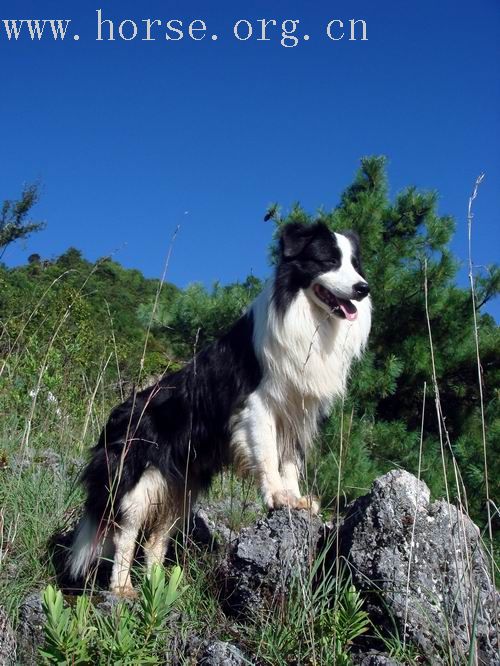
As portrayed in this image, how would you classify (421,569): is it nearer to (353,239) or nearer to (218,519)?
(218,519)

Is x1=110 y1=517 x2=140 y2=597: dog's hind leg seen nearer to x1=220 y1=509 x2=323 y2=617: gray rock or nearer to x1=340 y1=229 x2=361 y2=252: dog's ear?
x1=220 y1=509 x2=323 y2=617: gray rock

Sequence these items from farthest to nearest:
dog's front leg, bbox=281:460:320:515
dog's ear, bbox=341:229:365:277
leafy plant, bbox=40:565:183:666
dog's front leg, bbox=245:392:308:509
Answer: dog's ear, bbox=341:229:365:277 < dog's front leg, bbox=245:392:308:509 < dog's front leg, bbox=281:460:320:515 < leafy plant, bbox=40:565:183:666

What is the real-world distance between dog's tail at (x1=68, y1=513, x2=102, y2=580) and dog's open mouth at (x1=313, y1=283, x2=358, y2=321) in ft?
5.77

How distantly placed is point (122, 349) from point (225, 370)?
3.01m

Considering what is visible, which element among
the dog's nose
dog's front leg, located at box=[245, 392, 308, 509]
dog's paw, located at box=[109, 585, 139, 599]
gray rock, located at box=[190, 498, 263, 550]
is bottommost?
dog's paw, located at box=[109, 585, 139, 599]

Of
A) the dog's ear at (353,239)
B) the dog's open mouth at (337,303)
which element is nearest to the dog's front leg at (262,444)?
the dog's open mouth at (337,303)

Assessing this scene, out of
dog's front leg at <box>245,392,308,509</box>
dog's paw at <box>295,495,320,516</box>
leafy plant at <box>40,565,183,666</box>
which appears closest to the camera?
leafy plant at <box>40,565,183,666</box>

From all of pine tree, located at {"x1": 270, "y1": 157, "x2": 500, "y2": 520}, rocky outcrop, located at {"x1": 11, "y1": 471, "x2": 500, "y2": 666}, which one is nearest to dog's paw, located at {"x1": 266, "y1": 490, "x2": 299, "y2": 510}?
rocky outcrop, located at {"x1": 11, "y1": 471, "x2": 500, "y2": 666}

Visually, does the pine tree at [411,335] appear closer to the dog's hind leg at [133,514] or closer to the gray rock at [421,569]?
the dog's hind leg at [133,514]

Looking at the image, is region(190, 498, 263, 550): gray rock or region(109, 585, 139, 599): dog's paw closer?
region(109, 585, 139, 599): dog's paw

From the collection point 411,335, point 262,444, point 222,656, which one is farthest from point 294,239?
point 411,335

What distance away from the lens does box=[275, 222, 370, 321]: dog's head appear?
3855 mm

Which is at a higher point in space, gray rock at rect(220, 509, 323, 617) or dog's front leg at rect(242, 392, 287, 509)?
dog's front leg at rect(242, 392, 287, 509)

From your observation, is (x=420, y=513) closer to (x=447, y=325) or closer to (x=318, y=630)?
(x=318, y=630)
